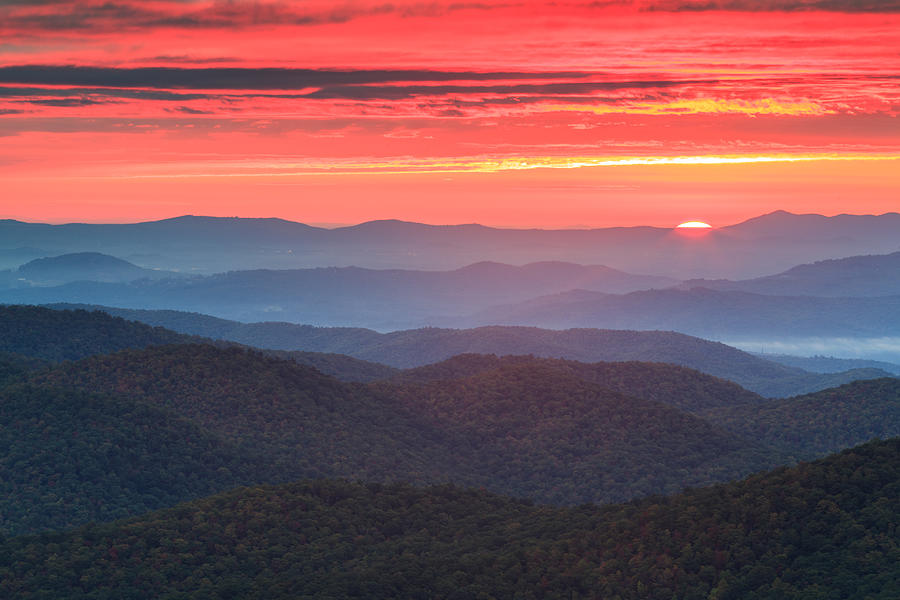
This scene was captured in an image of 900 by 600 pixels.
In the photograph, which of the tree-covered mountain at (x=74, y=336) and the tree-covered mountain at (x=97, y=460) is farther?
the tree-covered mountain at (x=74, y=336)

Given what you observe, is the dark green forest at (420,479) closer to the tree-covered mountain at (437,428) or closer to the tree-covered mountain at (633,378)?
the tree-covered mountain at (437,428)

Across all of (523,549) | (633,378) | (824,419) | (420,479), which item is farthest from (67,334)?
(824,419)

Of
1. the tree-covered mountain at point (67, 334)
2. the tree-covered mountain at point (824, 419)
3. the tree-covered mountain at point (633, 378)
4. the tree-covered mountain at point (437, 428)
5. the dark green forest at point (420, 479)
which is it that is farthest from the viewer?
the tree-covered mountain at point (633, 378)

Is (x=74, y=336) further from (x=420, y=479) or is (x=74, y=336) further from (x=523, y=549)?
(x=523, y=549)

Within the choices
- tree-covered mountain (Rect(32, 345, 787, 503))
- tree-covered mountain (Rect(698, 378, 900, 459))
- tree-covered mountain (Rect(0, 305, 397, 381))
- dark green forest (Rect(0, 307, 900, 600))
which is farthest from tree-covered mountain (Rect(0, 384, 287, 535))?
tree-covered mountain (Rect(698, 378, 900, 459))

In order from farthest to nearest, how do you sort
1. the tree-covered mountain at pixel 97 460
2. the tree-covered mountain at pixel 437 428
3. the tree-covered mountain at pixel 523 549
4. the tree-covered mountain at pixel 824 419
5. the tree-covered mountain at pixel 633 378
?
the tree-covered mountain at pixel 633 378, the tree-covered mountain at pixel 824 419, the tree-covered mountain at pixel 437 428, the tree-covered mountain at pixel 97 460, the tree-covered mountain at pixel 523 549

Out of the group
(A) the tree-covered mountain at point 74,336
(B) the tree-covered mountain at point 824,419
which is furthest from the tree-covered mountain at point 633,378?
(A) the tree-covered mountain at point 74,336

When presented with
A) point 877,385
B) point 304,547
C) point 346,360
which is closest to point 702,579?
point 304,547

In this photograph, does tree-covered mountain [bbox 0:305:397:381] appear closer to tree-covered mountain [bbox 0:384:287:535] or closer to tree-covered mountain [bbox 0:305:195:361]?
tree-covered mountain [bbox 0:305:195:361]
